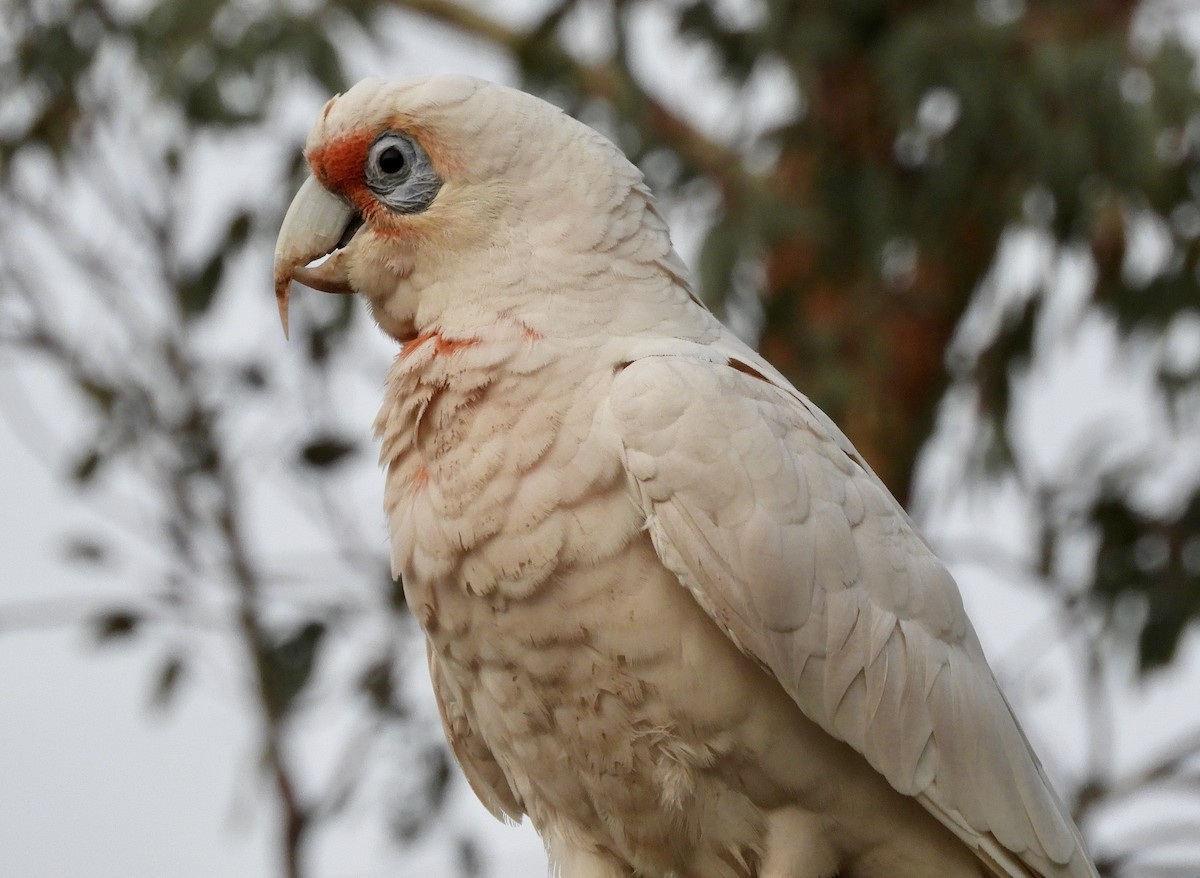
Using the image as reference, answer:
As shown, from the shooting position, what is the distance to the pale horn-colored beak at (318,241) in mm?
1949

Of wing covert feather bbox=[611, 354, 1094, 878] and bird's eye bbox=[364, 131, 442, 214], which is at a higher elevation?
bird's eye bbox=[364, 131, 442, 214]

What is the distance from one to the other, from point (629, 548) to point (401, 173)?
551 mm

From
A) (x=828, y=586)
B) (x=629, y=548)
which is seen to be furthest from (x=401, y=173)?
(x=828, y=586)

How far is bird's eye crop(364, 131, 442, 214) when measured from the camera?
189cm

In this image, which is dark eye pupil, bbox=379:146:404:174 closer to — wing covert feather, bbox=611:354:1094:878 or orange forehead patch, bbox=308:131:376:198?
orange forehead patch, bbox=308:131:376:198

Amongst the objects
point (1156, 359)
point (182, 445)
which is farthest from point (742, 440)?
point (1156, 359)

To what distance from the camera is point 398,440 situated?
1873 millimetres

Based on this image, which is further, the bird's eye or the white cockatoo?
the bird's eye

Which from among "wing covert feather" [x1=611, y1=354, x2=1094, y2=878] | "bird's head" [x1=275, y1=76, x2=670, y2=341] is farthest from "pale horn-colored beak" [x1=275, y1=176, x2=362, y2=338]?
"wing covert feather" [x1=611, y1=354, x2=1094, y2=878]

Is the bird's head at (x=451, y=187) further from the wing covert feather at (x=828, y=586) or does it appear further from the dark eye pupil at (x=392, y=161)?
the wing covert feather at (x=828, y=586)

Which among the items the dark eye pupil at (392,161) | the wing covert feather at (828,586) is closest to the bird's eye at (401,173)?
the dark eye pupil at (392,161)

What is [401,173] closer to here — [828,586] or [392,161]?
[392,161]

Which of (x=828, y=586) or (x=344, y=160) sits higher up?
(x=344, y=160)

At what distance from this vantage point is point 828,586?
1.74 metres
